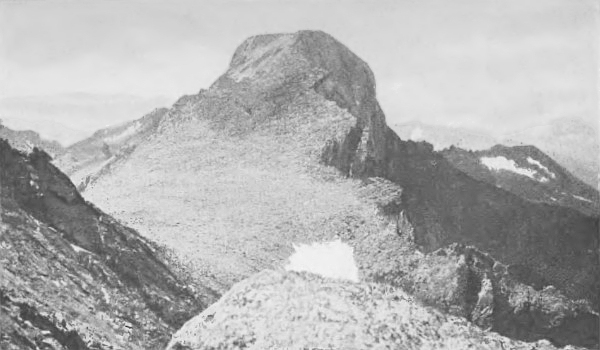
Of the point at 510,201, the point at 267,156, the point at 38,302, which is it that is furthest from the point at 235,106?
the point at 38,302

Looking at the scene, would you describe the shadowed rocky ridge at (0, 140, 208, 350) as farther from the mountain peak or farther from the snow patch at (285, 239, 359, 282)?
the mountain peak

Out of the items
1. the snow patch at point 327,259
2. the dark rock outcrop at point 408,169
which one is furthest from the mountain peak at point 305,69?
the snow patch at point 327,259

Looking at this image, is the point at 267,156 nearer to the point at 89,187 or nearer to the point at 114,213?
the point at 89,187

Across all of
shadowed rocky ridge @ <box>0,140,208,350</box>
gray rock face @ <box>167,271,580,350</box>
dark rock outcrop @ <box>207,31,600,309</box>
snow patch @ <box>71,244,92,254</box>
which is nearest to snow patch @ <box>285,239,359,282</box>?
dark rock outcrop @ <box>207,31,600,309</box>

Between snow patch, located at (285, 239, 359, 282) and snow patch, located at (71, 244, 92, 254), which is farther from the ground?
snow patch, located at (285, 239, 359, 282)

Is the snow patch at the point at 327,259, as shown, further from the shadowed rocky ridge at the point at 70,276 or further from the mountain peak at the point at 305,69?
the mountain peak at the point at 305,69

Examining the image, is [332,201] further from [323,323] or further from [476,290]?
[323,323]
